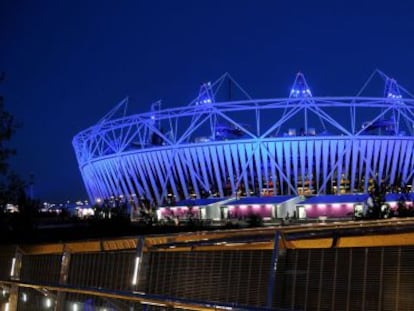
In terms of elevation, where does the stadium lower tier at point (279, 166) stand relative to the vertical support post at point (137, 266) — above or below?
above

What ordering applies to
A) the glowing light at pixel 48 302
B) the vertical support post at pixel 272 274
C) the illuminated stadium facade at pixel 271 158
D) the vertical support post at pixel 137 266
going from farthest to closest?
the illuminated stadium facade at pixel 271 158
the vertical support post at pixel 137 266
the glowing light at pixel 48 302
the vertical support post at pixel 272 274

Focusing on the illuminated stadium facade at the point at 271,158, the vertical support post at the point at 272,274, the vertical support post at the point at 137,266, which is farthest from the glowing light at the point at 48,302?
the illuminated stadium facade at the point at 271,158

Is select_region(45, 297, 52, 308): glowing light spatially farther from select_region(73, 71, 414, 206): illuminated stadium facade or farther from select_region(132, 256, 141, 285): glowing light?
select_region(73, 71, 414, 206): illuminated stadium facade

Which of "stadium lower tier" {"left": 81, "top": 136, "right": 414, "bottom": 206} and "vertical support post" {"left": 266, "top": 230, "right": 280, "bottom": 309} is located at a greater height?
"stadium lower tier" {"left": 81, "top": 136, "right": 414, "bottom": 206}

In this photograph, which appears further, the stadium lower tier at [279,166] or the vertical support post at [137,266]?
the stadium lower tier at [279,166]

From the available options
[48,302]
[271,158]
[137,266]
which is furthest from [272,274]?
A: [271,158]

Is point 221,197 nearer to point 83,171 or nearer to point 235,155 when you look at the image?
point 235,155

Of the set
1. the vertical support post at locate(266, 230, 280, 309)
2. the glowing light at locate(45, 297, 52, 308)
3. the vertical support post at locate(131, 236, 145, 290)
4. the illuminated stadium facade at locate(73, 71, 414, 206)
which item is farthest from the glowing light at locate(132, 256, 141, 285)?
the illuminated stadium facade at locate(73, 71, 414, 206)

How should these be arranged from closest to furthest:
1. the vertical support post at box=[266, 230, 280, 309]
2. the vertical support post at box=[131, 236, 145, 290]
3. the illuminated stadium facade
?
the vertical support post at box=[266, 230, 280, 309]
the vertical support post at box=[131, 236, 145, 290]
the illuminated stadium facade

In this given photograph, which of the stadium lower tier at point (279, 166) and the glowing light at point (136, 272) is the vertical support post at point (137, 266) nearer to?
the glowing light at point (136, 272)

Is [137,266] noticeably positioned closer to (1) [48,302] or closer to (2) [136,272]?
(2) [136,272]

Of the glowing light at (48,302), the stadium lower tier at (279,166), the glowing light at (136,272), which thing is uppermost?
Result: the stadium lower tier at (279,166)

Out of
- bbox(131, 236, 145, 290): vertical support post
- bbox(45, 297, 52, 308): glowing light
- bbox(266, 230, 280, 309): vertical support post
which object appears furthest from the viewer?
bbox(131, 236, 145, 290): vertical support post

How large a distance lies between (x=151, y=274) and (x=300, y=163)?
251 feet
